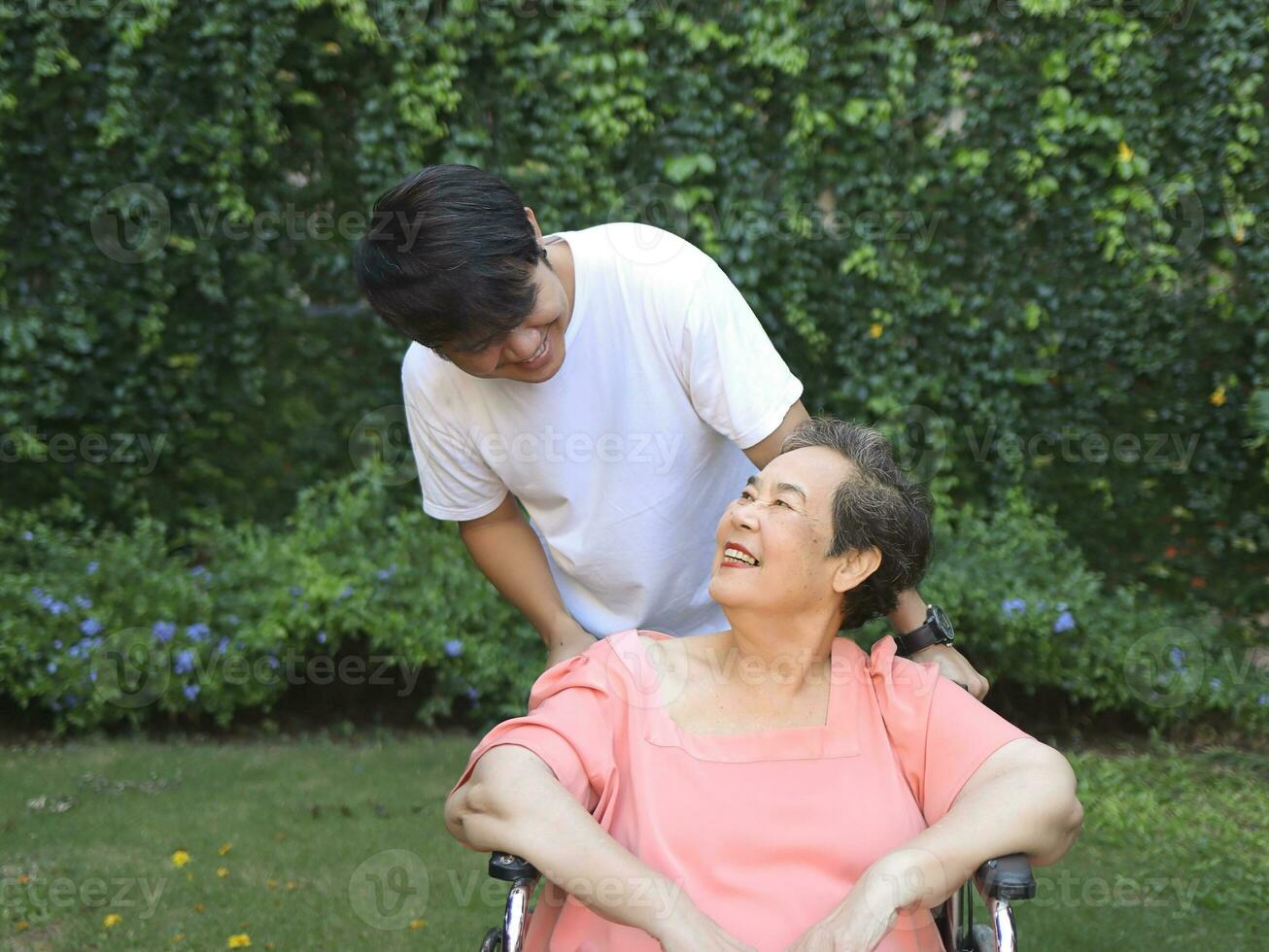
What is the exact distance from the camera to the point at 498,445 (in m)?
2.13

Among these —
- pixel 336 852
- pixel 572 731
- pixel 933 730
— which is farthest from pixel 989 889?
pixel 336 852

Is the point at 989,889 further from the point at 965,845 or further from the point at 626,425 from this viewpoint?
the point at 626,425

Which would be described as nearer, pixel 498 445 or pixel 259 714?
pixel 498 445

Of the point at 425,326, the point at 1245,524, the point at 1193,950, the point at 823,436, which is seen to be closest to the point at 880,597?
the point at 823,436

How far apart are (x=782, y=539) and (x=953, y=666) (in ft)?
1.14

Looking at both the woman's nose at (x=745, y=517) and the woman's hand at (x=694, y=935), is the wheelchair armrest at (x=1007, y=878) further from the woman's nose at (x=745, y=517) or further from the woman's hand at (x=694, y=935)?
the woman's nose at (x=745, y=517)

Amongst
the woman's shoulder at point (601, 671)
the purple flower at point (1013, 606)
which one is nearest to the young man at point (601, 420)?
the woman's shoulder at point (601, 671)

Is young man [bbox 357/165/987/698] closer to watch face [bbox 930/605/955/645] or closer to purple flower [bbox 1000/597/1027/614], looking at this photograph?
watch face [bbox 930/605/955/645]

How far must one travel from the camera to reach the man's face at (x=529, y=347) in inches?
71.5

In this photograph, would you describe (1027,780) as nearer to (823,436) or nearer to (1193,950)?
(823,436)

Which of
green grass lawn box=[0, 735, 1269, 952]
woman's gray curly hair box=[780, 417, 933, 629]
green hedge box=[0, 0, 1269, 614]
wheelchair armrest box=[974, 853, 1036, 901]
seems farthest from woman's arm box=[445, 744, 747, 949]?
green hedge box=[0, 0, 1269, 614]

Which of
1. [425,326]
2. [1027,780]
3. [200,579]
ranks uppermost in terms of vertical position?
[425,326]

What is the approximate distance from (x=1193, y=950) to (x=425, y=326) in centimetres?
238

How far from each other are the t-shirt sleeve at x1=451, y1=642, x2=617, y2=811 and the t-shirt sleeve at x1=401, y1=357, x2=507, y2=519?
1.26 feet
